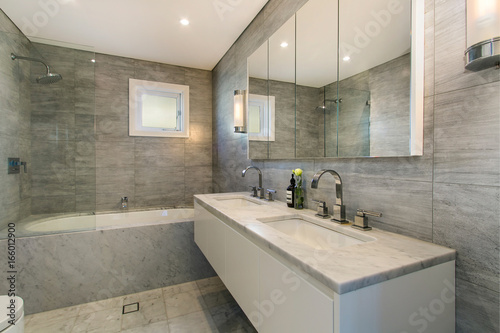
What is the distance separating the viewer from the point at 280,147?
1895mm

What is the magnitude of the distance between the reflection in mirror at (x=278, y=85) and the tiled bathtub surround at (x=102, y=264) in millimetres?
1253

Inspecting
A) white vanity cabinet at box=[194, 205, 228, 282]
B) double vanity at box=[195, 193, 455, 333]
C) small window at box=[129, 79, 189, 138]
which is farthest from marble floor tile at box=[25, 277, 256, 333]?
small window at box=[129, 79, 189, 138]

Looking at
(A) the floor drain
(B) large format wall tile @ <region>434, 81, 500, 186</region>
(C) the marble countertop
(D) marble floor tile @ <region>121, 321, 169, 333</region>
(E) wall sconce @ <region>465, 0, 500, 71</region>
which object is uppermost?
(E) wall sconce @ <region>465, 0, 500, 71</region>

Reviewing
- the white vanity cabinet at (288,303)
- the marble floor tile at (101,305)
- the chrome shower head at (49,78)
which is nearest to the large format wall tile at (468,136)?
the white vanity cabinet at (288,303)

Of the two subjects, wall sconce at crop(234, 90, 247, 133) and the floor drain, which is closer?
the floor drain

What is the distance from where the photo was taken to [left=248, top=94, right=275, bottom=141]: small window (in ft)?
6.62

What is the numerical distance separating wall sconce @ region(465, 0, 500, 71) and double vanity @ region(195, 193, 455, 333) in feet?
2.12

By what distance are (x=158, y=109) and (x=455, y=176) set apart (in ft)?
11.5

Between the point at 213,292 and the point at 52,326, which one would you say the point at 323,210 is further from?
the point at 52,326

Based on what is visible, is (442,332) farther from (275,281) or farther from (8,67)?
(8,67)

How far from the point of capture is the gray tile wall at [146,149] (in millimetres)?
3084

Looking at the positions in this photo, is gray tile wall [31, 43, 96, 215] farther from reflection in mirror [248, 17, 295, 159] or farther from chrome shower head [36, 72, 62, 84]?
reflection in mirror [248, 17, 295, 159]

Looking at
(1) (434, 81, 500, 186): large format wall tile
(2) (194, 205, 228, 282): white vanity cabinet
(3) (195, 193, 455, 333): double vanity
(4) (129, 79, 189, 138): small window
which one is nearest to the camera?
(3) (195, 193, 455, 333): double vanity

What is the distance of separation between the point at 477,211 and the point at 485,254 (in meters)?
0.14
